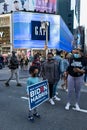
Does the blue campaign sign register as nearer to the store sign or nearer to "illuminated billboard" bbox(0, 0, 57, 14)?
the store sign

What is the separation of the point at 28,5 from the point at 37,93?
151 feet

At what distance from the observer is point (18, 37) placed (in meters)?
47.9

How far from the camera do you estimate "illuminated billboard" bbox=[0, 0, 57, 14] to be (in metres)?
53.6

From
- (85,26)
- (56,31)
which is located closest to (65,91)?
(56,31)

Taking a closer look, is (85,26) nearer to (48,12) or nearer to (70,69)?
(48,12)

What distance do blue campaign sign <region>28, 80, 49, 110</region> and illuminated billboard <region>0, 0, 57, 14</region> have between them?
44876 millimetres

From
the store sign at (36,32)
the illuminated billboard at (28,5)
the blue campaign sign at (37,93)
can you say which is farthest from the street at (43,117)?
the illuminated billboard at (28,5)

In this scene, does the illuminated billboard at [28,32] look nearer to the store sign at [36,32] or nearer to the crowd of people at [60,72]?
the store sign at [36,32]

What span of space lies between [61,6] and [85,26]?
44582 millimetres

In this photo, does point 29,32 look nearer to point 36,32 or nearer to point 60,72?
point 36,32

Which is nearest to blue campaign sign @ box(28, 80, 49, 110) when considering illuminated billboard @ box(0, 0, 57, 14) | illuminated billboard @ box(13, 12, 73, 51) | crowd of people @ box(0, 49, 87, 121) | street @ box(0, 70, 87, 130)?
crowd of people @ box(0, 49, 87, 121)

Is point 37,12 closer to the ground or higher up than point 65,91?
higher up

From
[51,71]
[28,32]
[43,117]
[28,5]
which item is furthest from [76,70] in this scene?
[28,5]

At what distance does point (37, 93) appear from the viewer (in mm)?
8383
